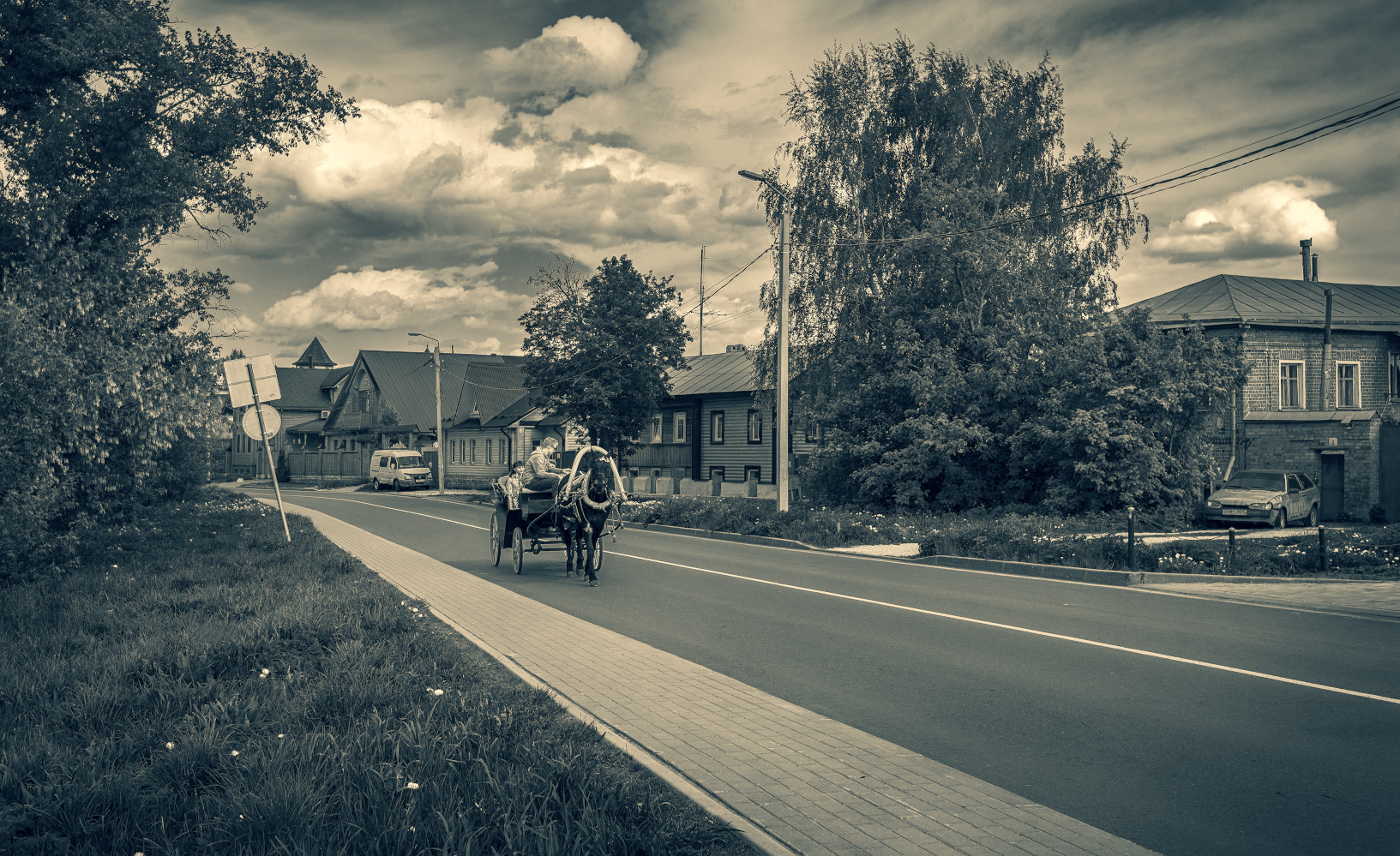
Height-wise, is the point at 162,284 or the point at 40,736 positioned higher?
the point at 162,284

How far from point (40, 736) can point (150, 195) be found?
11518 millimetres

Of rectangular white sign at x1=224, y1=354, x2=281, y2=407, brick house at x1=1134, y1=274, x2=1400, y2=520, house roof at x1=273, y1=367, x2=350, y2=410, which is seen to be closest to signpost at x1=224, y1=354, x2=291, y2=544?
rectangular white sign at x1=224, y1=354, x2=281, y2=407

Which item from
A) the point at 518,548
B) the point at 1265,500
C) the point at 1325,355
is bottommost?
the point at 518,548

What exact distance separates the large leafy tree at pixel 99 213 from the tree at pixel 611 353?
2121cm

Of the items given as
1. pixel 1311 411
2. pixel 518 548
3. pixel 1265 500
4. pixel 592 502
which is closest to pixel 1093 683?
pixel 592 502

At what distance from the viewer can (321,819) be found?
404 centimetres

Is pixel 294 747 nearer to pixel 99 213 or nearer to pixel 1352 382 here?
pixel 99 213

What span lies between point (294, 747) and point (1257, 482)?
2491 centimetres

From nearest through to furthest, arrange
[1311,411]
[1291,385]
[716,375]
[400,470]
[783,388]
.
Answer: [783,388] < [1311,411] < [1291,385] < [716,375] < [400,470]

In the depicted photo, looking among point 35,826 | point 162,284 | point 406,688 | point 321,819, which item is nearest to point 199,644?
point 406,688

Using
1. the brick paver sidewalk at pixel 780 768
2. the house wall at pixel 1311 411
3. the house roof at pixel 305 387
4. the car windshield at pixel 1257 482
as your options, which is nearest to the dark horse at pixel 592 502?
the brick paver sidewalk at pixel 780 768

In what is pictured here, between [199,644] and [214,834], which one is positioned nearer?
[214,834]

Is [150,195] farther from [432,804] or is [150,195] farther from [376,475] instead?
[376,475]

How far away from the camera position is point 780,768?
17.1 feet
